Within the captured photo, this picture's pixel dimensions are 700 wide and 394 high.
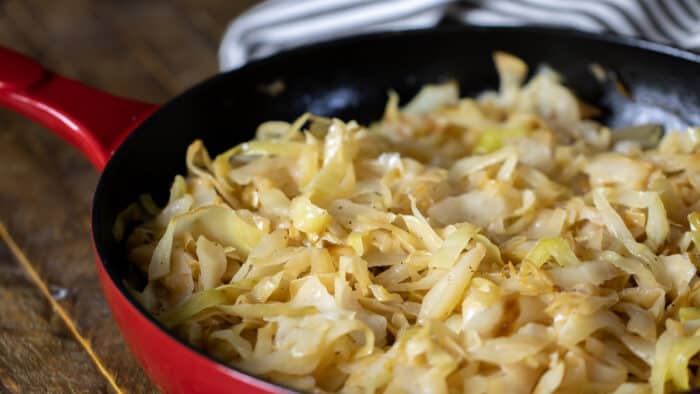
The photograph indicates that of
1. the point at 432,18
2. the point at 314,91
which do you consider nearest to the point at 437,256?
the point at 314,91

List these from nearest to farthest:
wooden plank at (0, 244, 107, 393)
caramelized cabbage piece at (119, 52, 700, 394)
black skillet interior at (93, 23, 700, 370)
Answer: caramelized cabbage piece at (119, 52, 700, 394), wooden plank at (0, 244, 107, 393), black skillet interior at (93, 23, 700, 370)

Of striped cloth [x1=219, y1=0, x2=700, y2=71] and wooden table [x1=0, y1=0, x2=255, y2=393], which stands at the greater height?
striped cloth [x1=219, y1=0, x2=700, y2=71]

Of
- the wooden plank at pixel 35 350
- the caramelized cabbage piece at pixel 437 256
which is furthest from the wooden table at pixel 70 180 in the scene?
the caramelized cabbage piece at pixel 437 256

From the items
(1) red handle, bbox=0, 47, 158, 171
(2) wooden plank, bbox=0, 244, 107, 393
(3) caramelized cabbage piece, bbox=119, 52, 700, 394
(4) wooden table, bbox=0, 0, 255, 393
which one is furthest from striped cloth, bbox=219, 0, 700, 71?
(2) wooden plank, bbox=0, 244, 107, 393

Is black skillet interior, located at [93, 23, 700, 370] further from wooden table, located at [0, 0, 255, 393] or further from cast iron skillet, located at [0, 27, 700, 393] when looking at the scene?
wooden table, located at [0, 0, 255, 393]

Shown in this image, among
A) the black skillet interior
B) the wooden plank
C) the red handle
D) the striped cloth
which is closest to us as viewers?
the wooden plank

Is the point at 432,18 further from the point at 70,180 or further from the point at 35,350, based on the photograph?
the point at 35,350

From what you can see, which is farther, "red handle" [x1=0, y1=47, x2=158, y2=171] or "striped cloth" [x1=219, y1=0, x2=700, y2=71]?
"striped cloth" [x1=219, y1=0, x2=700, y2=71]
